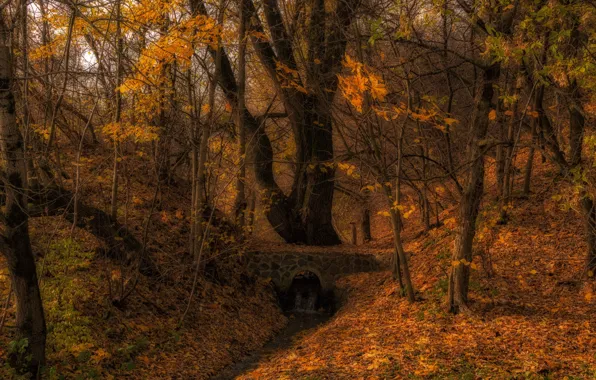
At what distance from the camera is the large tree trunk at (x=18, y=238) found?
236 inches

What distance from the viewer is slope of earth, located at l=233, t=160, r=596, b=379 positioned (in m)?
6.07

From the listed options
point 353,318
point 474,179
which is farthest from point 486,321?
point 353,318

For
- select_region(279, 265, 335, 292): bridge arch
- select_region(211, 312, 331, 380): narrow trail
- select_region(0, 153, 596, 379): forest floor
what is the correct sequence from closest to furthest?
select_region(0, 153, 596, 379): forest floor, select_region(211, 312, 331, 380): narrow trail, select_region(279, 265, 335, 292): bridge arch

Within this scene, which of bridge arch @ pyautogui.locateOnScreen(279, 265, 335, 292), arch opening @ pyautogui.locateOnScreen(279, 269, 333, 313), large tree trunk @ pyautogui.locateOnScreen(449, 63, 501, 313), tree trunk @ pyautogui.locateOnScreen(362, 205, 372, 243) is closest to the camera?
large tree trunk @ pyautogui.locateOnScreen(449, 63, 501, 313)

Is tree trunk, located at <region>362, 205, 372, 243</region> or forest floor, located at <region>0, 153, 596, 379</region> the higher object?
tree trunk, located at <region>362, 205, 372, 243</region>

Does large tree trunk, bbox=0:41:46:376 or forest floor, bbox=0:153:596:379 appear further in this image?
forest floor, bbox=0:153:596:379

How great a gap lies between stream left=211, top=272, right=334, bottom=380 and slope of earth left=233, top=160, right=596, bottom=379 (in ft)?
1.20

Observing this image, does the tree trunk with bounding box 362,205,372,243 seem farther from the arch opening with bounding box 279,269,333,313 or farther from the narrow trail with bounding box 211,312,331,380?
the narrow trail with bounding box 211,312,331,380

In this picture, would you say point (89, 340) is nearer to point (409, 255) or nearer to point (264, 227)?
point (409, 255)

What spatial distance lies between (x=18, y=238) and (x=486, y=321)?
6.53m

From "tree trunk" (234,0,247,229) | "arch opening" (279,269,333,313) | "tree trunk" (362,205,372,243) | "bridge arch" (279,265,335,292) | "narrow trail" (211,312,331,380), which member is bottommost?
"narrow trail" (211,312,331,380)

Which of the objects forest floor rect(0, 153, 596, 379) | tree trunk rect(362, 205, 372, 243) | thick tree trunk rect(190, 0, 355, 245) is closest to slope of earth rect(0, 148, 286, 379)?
forest floor rect(0, 153, 596, 379)

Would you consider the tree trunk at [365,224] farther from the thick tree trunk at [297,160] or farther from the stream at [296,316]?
the stream at [296,316]

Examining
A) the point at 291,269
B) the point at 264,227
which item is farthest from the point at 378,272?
the point at 264,227
